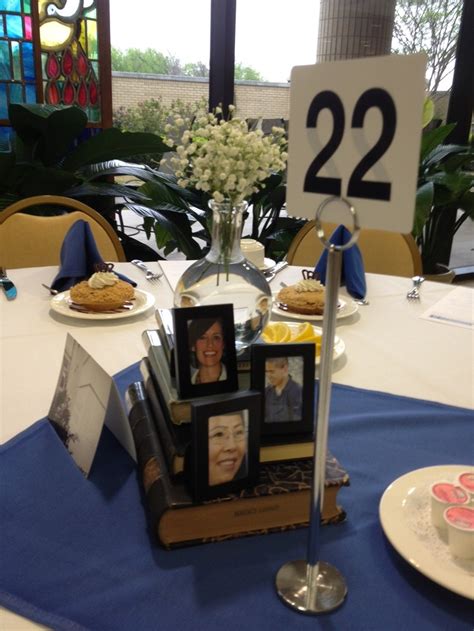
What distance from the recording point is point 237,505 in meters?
0.65

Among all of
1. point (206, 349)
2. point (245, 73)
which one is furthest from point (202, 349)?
point (245, 73)

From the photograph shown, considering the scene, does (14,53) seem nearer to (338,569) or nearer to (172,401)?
(172,401)

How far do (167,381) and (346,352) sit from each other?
1.92 feet

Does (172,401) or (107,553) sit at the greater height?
(172,401)

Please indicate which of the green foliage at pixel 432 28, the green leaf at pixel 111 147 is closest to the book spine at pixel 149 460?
the green leaf at pixel 111 147

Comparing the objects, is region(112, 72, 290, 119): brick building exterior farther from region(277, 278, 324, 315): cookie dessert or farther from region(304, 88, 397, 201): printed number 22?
region(304, 88, 397, 201): printed number 22

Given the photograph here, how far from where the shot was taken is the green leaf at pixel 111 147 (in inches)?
115

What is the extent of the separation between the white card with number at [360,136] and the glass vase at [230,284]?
1.35 ft

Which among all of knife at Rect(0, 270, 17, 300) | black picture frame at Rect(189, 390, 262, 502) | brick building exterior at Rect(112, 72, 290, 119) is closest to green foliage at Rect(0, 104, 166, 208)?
brick building exterior at Rect(112, 72, 290, 119)

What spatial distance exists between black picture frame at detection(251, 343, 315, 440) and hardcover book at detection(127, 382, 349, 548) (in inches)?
2.0

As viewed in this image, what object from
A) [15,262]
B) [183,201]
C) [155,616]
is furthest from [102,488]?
[183,201]

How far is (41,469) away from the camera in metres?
0.77

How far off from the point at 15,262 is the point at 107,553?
1596mm

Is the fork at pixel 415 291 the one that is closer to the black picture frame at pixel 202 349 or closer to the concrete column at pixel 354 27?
the black picture frame at pixel 202 349
